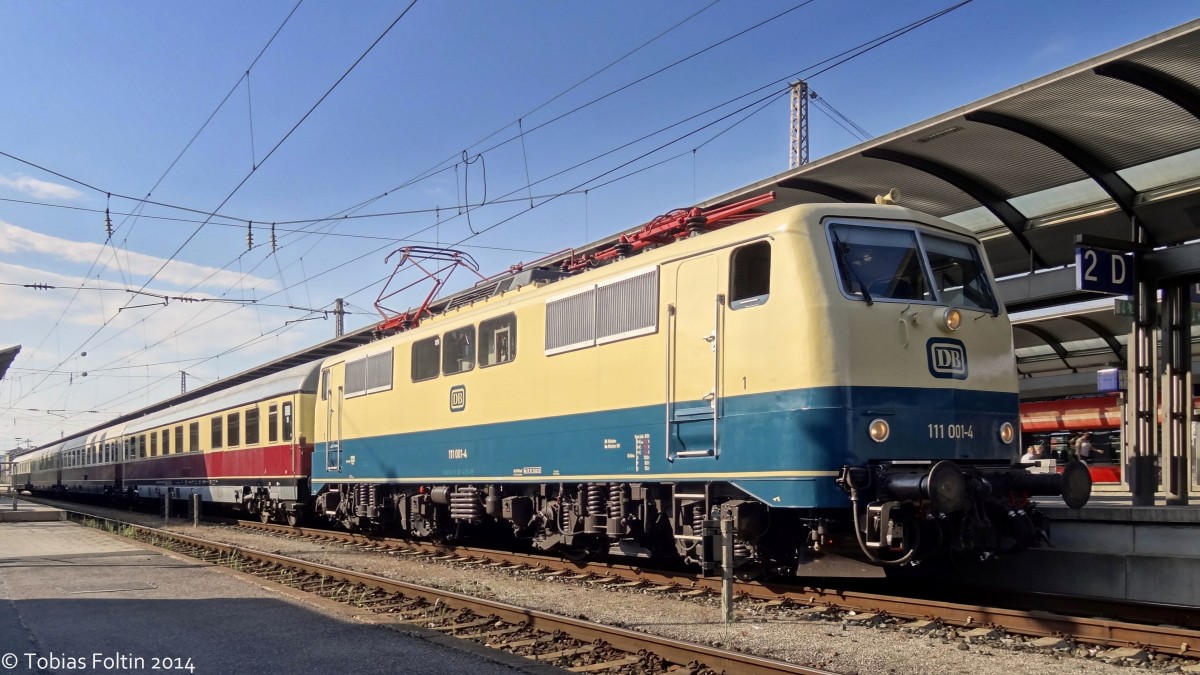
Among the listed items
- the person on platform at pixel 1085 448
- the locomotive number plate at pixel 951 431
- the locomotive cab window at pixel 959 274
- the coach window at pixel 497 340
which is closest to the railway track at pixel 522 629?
the locomotive number plate at pixel 951 431

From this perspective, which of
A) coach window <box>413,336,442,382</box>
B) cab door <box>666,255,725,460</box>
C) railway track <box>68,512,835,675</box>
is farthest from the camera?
coach window <box>413,336,442,382</box>

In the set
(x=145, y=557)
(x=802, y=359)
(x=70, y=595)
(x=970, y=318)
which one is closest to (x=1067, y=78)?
(x=970, y=318)

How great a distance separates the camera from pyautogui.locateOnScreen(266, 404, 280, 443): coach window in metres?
22.1

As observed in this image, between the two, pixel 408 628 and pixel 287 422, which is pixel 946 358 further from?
pixel 287 422

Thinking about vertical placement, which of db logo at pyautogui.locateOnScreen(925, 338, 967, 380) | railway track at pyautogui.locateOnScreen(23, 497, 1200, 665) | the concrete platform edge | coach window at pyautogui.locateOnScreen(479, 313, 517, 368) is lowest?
the concrete platform edge

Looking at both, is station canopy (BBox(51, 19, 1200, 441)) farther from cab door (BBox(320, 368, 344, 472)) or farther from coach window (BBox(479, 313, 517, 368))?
cab door (BBox(320, 368, 344, 472))

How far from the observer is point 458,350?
1464 cm

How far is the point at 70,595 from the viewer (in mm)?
11695

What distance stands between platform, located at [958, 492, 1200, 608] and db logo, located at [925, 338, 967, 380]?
7.71ft

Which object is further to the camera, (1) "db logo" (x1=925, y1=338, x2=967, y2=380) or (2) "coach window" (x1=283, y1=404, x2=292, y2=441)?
(2) "coach window" (x1=283, y1=404, x2=292, y2=441)

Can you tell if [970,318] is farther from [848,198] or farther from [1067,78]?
[848,198]

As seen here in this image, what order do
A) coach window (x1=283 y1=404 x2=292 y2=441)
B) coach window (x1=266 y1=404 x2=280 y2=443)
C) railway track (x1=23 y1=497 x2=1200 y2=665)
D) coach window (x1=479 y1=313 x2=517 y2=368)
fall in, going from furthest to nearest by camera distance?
1. coach window (x1=266 y1=404 x2=280 y2=443)
2. coach window (x1=283 y1=404 x2=292 y2=441)
3. coach window (x1=479 y1=313 x2=517 y2=368)
4. railway track (x1=23 y1=497 x2=1200 y2=665)

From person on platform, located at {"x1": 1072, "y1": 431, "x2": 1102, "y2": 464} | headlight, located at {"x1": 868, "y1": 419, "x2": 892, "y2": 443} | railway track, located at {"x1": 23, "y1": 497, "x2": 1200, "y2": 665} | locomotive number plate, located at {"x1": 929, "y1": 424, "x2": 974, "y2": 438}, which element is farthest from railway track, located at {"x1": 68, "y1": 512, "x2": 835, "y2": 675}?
person on platform, located at {"x1": 1072, "y1": 431, "x2": 1102, "y2": 464}

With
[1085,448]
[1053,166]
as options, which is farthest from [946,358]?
[1085,448]
